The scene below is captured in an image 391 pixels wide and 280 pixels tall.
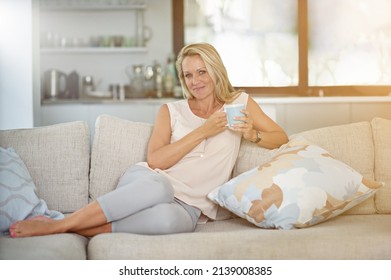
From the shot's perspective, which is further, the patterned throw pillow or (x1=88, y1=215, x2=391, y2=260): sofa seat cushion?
the patterned throw pillow

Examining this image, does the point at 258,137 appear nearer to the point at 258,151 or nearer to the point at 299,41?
the point at 258,151

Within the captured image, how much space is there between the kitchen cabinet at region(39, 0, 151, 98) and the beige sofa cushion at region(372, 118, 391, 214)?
268cm

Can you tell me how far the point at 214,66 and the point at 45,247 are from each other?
748mm

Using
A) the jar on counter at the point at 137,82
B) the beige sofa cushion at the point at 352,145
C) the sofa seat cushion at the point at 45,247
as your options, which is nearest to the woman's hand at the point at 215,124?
the beige sofa cushion at the point at 352,145

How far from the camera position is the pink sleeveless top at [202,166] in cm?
183

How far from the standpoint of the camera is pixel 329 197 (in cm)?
168

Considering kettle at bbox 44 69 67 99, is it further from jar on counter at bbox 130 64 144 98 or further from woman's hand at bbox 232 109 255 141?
woman's hand at bbox 232 109 255 141

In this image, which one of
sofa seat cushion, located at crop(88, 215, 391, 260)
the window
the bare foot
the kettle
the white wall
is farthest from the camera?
the kettle

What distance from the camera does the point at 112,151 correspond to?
193 centimetres

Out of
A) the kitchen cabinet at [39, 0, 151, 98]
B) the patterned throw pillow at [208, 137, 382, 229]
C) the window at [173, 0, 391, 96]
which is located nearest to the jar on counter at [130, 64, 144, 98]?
the kitchen cabinet at [39, 0, 151, 98]

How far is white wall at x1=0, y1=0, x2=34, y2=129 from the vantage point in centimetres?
270

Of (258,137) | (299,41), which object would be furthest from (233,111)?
(299,41)
